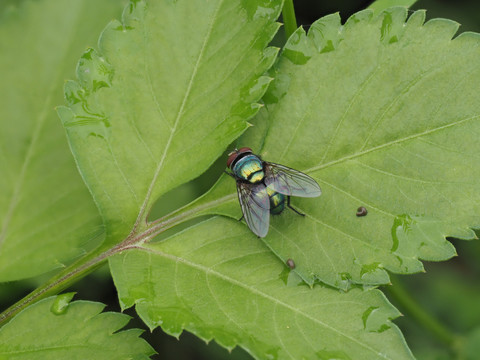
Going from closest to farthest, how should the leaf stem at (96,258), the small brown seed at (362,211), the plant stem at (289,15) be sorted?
the small brown seed at (362,211)
the leaf stem at (96,258)
the plant stem at (289,15)

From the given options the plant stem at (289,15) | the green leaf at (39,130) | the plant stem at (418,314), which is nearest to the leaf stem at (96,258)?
the green leaf at (39,130)

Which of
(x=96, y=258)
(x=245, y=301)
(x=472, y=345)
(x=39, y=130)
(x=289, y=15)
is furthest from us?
(x=472, y=345)

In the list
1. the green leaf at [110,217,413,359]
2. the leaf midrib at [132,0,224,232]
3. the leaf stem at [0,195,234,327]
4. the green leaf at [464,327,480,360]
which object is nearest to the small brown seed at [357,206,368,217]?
the green leaf at [110,217,413,359]

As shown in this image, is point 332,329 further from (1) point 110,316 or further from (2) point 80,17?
(2) point 80,17

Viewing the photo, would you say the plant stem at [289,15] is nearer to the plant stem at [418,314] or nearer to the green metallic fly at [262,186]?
the green metallic fly at [262,186]

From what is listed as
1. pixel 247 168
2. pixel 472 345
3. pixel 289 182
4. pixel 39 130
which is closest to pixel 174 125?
pixel 247 168

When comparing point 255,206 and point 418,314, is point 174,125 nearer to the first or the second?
point 255,206
